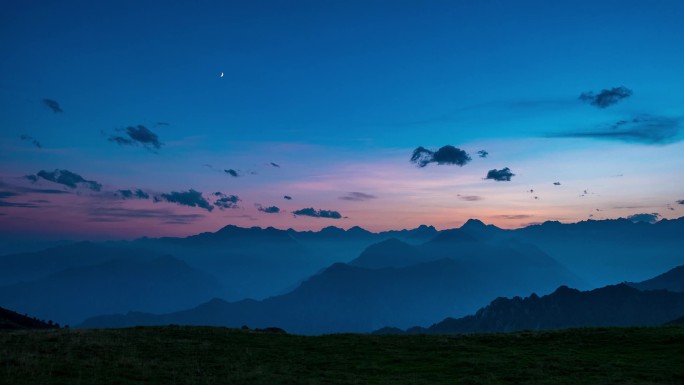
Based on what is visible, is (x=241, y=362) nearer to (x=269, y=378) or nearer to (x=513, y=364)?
(x=269, y=378)

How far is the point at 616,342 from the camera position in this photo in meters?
42.2

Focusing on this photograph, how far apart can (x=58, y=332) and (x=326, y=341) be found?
23049 millimetres

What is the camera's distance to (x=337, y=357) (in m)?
37.4

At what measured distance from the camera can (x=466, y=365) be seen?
112 feet

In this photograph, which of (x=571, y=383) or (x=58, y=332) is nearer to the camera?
(x=571, y=383)

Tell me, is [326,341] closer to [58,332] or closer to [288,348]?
[288,348]

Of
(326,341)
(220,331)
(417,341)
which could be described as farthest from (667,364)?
(220,331)

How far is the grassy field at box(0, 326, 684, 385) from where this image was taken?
95.4 ft

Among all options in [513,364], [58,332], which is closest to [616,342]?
[513,364]

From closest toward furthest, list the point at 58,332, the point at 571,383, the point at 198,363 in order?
the point at 571,383
the point at 198,363
the point at 58,332

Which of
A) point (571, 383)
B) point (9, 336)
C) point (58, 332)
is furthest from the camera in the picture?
point (58, 332)

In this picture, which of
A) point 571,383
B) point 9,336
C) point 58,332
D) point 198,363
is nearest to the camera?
point 571,383

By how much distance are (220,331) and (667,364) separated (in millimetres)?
36831

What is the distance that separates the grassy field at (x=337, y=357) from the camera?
95.4ft
